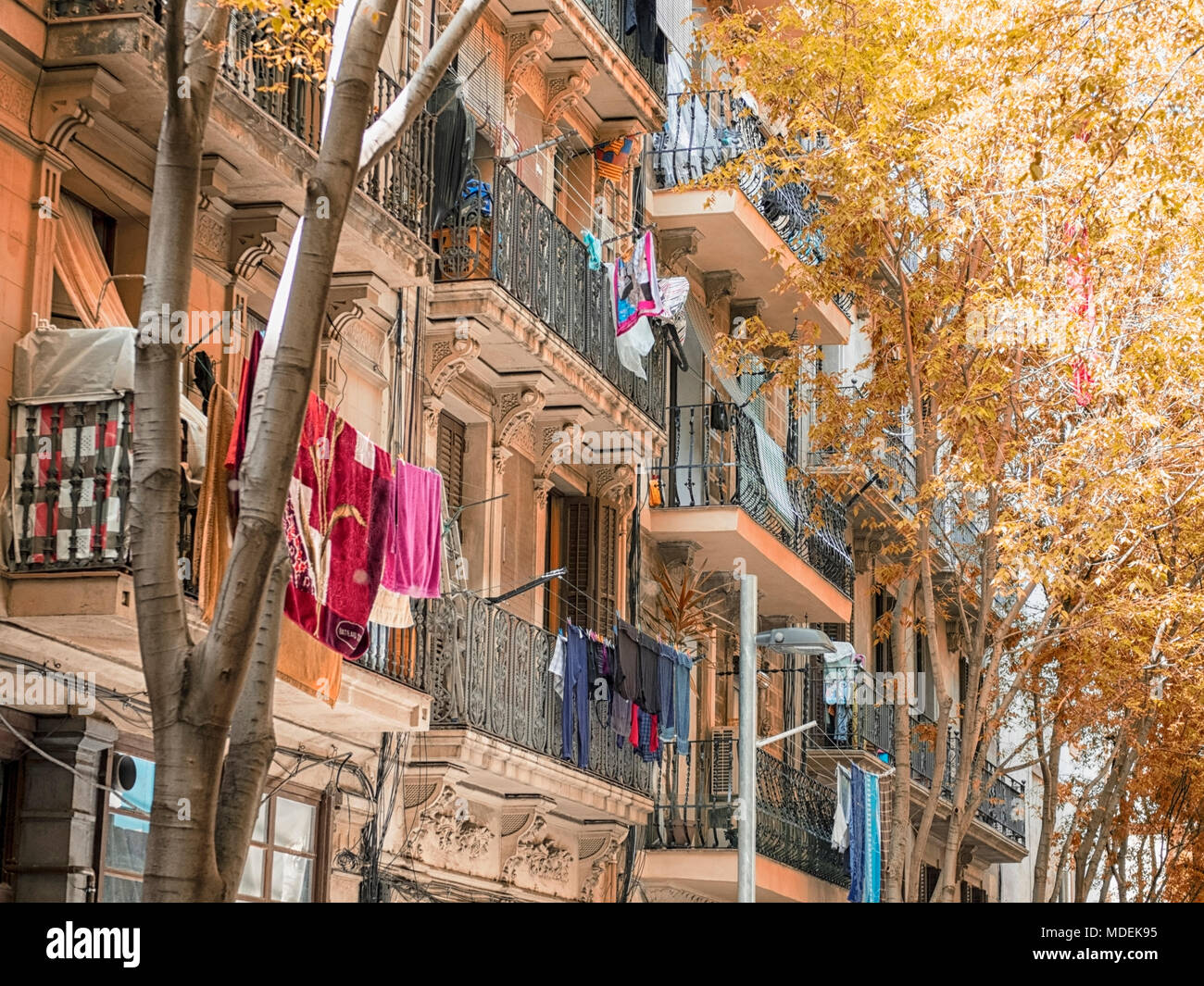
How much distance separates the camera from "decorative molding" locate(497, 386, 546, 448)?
19.7m

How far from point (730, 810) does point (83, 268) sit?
12.8m

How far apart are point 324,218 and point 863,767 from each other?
2201 cm

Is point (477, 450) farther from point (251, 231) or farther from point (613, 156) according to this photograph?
point (251, 231)

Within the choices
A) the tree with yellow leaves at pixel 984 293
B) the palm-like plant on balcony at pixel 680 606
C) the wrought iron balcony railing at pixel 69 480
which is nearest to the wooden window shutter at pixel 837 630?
the palm-like plant on balcony at pixel 680 606

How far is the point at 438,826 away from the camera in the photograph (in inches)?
703

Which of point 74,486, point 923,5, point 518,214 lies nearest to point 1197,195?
point 923,5

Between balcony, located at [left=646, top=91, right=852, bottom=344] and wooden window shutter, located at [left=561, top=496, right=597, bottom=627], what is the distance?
3.80m

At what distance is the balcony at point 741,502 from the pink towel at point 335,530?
847 centimetres

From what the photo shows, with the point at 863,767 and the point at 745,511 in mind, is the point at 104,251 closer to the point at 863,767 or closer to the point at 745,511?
the point at 745,511

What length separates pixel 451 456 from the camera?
19422mm

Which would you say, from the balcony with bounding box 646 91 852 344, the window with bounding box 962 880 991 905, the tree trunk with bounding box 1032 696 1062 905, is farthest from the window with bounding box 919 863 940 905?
the balcony with bounding box 646 91 852 344

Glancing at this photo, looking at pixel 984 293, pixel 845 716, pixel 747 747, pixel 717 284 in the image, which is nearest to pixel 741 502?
pixel 717 284

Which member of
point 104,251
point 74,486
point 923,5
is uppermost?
point 923,5

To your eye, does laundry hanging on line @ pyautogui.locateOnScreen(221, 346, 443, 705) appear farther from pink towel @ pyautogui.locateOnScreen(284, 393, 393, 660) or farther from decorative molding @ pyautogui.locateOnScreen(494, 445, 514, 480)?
decorative molding @ pyautogui.locateOnScreen(494, 445, 514, 480)
